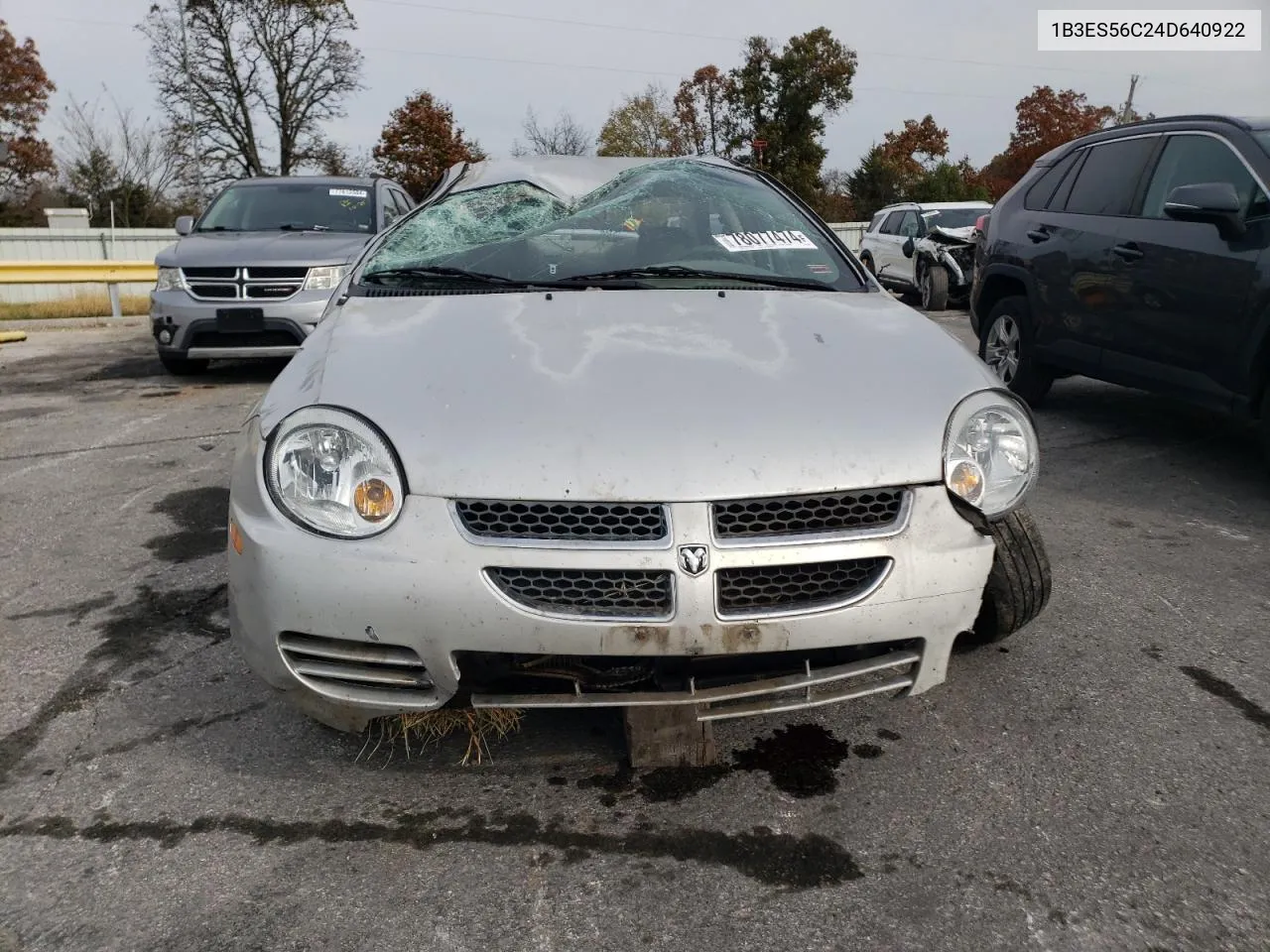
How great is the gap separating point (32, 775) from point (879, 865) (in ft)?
6.38

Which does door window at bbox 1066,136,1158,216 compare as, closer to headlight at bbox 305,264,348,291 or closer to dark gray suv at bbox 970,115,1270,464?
dark gray suv at bbox 970,115,1270,464

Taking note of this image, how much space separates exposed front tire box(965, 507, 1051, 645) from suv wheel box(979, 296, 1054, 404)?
357cm

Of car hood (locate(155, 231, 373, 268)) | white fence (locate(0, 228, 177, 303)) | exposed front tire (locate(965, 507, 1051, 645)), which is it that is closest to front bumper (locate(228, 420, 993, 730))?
exposed front tire (locate(965, 507, 1051, 645))

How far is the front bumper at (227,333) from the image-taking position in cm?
766

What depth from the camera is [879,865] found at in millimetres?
2037

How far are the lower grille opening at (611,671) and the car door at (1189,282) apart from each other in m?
3.29

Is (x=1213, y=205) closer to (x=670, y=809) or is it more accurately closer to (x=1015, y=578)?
(x=1015, y=578)

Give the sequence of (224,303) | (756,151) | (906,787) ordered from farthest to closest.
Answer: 1. (756,151)
2. (224,303)
3. (906,787)

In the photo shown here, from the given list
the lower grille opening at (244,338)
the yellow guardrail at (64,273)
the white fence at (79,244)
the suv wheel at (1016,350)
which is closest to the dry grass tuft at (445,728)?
the suv wheel at (1016,350)

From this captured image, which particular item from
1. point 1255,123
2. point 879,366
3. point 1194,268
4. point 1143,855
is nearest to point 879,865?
point 1143,855

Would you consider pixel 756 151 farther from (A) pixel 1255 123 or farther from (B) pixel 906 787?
(B) pixel 906 787

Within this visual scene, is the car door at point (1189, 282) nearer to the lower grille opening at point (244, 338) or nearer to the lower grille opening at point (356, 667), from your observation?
the lower grille opening at point (356, 667)

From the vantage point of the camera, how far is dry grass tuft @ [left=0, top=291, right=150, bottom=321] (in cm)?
1359

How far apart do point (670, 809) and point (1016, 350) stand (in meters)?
4.87
